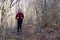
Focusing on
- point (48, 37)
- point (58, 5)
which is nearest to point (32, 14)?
point (58, 5)

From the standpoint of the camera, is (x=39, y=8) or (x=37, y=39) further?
(x=39, y=8)

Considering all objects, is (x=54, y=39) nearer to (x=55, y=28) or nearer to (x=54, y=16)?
(x=55, y=28)

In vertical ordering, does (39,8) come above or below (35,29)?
above

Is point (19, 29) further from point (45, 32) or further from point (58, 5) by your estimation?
point (58, 5)

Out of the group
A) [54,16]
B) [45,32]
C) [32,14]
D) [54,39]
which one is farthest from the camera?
[32,14]

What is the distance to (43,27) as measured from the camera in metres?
13.8

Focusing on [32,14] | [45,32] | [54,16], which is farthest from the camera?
[32,14]

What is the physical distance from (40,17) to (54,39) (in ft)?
7.00

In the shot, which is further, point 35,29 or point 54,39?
point 35,29

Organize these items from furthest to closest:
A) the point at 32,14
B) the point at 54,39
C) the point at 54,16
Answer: the point at 32,14 → the point at 54,16 → the point at 54,39

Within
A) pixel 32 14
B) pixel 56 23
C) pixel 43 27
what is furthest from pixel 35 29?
pixel 32 14

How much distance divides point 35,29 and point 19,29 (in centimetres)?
101

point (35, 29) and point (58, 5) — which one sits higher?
point (58, 5)

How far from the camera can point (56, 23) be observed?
1443cm
